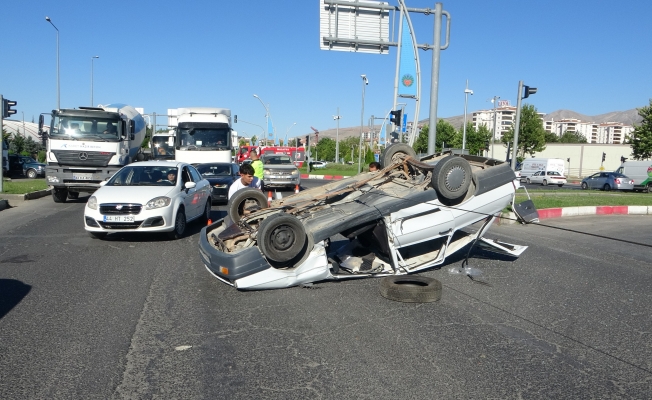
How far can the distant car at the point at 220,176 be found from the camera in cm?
1783

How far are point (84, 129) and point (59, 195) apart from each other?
2.37 m

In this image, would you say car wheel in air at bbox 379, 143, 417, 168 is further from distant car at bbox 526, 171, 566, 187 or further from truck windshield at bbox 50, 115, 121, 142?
distant car at bbox 526, 171, 566, 187

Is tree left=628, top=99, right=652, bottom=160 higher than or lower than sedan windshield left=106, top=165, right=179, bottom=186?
higher

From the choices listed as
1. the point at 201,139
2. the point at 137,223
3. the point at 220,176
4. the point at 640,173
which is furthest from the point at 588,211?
the point at 640,173

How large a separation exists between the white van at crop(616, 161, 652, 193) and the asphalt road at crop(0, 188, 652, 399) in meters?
35.6

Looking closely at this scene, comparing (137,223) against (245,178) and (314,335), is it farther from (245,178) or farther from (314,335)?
(314,335)

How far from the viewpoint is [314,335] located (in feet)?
17.0

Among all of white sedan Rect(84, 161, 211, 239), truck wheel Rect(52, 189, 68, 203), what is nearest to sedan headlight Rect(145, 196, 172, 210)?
white sedan Rect(84, 161, 211, 239)

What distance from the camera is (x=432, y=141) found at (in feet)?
52.0

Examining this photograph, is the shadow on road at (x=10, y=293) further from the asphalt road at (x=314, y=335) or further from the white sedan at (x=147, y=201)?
the white sedan at (x=147, y=201)

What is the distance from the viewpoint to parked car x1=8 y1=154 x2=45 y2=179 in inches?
1618

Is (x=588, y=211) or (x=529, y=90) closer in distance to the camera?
(x=529, y=90)

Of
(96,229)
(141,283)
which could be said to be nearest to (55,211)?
(96,229)

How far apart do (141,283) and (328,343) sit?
3.31m
